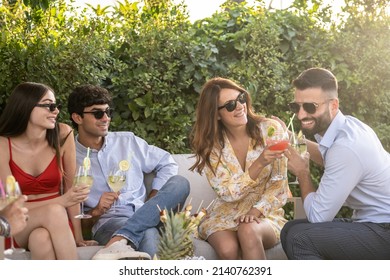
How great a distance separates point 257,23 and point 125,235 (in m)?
2.86

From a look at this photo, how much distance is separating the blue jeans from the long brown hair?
204mm

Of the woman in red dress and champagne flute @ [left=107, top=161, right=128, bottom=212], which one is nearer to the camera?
the woman in red dress

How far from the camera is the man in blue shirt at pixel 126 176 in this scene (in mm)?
5324

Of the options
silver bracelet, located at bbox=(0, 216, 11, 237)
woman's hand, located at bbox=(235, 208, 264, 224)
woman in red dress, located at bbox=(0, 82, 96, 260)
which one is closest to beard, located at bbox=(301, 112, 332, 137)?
woman's hand, located at bbox=(235, 208, 264, 224)

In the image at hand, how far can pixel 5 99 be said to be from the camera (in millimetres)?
6879

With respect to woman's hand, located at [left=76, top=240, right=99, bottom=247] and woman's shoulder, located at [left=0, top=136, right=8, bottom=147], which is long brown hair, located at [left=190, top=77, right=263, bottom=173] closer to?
woman's hand, located at [left=76, top=240, right=99, bottom=247]

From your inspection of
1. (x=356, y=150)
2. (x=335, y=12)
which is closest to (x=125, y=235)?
(x=356, y=150)

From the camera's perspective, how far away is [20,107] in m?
5.43

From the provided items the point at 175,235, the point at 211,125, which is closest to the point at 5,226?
the point at 175,235

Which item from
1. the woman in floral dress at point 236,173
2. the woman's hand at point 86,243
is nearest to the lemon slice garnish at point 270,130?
the woman in floral dress at point 236,173

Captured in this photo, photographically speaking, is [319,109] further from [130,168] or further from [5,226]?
[5,226]

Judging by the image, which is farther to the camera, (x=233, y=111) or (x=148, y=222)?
(x=233, y=111)

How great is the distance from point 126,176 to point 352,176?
1.86 meters

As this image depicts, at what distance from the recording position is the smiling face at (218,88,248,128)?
5.54m
